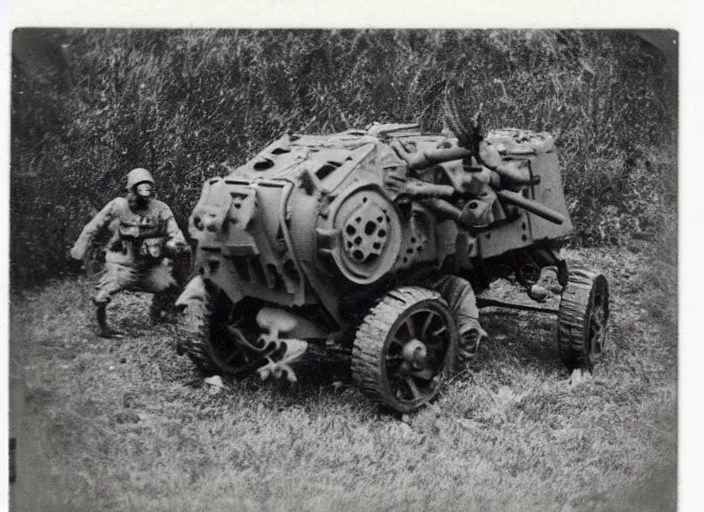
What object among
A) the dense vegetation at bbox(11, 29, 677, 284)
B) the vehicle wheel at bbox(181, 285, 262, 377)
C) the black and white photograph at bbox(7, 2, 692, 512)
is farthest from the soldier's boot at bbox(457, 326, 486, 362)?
the vehicle wheel at bbox(181, 285, 262, 377)

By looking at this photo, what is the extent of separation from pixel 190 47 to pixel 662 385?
467cm

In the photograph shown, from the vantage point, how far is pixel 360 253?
10211 millimetres

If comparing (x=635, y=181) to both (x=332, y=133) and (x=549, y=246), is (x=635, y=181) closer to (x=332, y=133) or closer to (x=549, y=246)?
(x=549, y=246)

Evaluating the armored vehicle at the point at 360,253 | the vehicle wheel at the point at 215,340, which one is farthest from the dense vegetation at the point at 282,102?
the vehicle wheel at the point at 215,340

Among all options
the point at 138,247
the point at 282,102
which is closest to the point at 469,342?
the point at 282,102

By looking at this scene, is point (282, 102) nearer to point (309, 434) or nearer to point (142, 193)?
point (142, 193)

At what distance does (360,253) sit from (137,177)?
2.08 m

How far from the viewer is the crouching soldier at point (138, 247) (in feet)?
36.0

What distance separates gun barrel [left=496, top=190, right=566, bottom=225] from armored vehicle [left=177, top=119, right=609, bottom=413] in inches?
0.4

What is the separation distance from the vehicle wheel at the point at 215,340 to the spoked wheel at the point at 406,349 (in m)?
1.07

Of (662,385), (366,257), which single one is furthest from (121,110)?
(662,385)

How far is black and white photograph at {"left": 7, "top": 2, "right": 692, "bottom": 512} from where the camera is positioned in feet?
34.4

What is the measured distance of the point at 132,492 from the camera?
10.6 m

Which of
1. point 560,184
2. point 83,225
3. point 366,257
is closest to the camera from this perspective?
point 366,257
